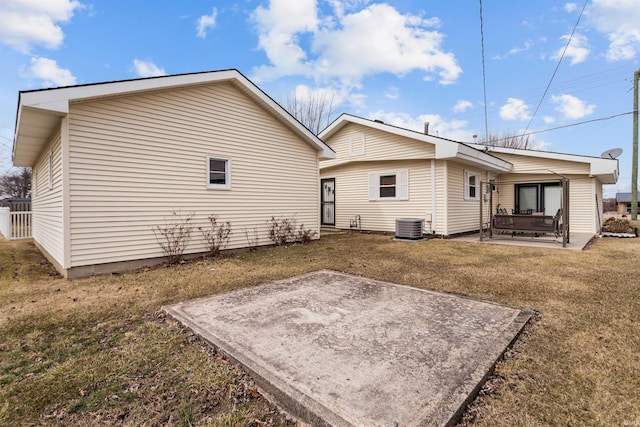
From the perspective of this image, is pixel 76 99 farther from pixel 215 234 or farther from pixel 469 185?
pixel 469 185

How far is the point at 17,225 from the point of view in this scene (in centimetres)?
1299

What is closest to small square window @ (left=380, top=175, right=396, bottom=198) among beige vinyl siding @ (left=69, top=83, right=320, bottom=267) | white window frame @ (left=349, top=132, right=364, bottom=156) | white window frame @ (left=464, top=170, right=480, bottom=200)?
white window frame @ (left=349, top=132, right=364, bottom=156)

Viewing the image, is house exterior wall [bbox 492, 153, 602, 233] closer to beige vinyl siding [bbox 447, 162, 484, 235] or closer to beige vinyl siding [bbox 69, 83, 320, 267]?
beige vinyl siding [bbox 447, 162, 484, 235]

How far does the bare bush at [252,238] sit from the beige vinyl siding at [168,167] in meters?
0.12

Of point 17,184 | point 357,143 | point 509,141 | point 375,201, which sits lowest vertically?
point 375,201

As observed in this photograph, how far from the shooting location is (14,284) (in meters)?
5.41

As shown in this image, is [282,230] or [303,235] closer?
[282,230]

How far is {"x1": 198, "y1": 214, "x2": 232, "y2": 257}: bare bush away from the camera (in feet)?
25.3

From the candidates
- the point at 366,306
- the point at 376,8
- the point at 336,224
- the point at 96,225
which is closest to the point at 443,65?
the point at 376,8

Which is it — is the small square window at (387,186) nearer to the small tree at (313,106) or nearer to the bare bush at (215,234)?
the bare bush at (215,234)

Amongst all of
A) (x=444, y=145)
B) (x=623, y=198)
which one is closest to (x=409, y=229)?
(x=444, y=145)

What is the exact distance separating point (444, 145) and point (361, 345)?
28.6 ft

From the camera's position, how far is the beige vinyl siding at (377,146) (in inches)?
427

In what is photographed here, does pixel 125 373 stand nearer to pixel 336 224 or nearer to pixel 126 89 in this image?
pixel 126 89
